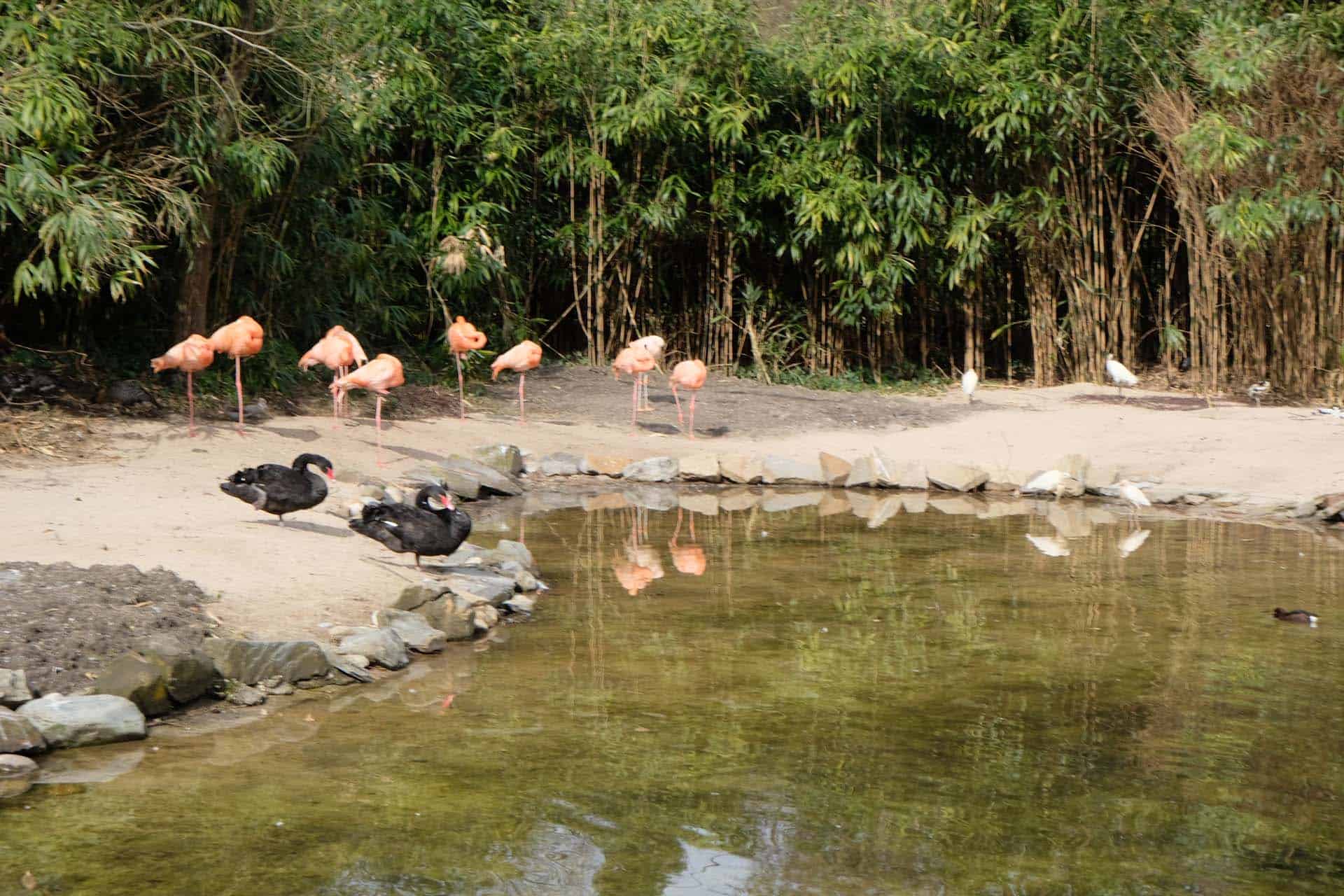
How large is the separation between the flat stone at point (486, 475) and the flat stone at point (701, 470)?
→ 1.27 metres

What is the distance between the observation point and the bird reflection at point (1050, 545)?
796 cm

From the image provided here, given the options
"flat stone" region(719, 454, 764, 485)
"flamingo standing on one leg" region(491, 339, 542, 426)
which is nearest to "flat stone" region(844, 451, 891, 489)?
"flat stone" region(719, 454, 764, 485)

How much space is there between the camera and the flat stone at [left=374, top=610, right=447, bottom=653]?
5.75 metres

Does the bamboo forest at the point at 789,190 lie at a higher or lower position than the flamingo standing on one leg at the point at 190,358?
higher

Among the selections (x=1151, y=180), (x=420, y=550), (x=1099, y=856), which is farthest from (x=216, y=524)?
(x=1151, y=180)

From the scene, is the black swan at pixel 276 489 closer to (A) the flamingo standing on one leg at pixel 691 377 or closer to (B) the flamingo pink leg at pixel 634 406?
(B) the flamingo pink leg at pixel 634 406

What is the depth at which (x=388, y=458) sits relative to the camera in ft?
32.2

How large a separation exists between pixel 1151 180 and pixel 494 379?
23.0ft

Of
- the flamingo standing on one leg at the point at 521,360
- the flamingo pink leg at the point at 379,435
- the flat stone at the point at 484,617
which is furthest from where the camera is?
the flamingo standing on one leg at the point at 521,360

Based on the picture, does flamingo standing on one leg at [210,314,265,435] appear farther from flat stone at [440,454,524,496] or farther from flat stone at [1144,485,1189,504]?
flat stone at [1144,485,1189,504]

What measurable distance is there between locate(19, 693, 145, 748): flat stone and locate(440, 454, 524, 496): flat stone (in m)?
5.19

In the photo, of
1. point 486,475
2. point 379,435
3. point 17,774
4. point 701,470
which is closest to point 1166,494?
point 701,470

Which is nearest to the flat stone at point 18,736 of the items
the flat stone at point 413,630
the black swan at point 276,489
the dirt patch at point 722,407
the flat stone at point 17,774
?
the flat stone at point 17,774

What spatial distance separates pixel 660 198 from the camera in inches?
565
